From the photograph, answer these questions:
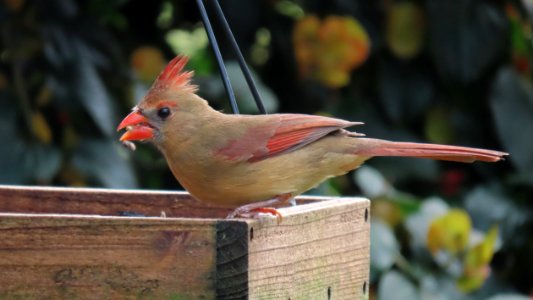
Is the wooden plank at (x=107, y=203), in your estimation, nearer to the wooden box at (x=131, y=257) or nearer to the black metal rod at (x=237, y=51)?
the black metal rod at (x=237, y=51)

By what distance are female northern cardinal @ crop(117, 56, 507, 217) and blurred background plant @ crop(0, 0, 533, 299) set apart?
1362 millimetres

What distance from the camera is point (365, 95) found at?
18.9ft

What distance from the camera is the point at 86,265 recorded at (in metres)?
2.74

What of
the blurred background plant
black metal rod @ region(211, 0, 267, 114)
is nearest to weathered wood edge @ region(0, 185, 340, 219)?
black metal rod @ region(211, 0, 267, 114)

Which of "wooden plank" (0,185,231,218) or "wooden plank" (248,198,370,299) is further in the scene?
"wooden plank" (0,185,231,218)

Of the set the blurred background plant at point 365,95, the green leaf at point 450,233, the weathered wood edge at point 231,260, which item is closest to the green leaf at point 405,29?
the blurred background plant at point 365,95

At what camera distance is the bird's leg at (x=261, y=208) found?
3.02 meters

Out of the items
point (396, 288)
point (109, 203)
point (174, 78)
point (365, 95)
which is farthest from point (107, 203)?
point (365, 95)

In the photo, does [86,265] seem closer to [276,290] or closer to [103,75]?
[276,290]

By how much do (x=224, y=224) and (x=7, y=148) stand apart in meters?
2.27

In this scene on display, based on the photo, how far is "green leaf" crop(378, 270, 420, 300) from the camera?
4707mm

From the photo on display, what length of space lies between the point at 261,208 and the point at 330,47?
2.37 metres

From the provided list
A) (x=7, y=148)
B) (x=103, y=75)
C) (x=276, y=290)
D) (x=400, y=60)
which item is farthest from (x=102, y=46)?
(x=276, y=290)

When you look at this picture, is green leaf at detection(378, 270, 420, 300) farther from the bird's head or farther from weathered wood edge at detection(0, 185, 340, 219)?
the bird's head
